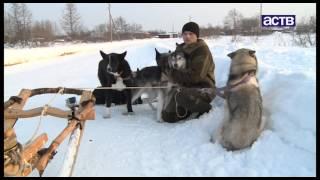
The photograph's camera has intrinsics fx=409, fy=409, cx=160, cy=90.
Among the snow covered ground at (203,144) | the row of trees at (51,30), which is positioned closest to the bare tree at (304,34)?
the snow covered ground at (203,144)

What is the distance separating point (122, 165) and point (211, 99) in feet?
6.07

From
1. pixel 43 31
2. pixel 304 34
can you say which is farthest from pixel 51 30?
pixel 304 34

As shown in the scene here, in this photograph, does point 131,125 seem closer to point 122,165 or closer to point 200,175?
point 122,165

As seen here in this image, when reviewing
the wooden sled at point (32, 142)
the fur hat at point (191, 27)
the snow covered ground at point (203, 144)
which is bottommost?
the snow covered ground at point (203, 144)

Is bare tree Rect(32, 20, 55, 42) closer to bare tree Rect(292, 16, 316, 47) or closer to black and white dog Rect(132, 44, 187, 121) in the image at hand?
bare tree Rect(292, 16, 316, 47)

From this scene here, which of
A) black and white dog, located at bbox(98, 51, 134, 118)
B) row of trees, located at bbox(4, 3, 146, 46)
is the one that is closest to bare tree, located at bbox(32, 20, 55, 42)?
row of trees, located at bbox(4, 3, 146, 46)

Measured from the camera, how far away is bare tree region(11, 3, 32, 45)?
50.2m

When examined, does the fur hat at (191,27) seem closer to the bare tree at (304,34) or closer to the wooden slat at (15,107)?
the wooden slat at (15,107)

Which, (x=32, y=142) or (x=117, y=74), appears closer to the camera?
(x=32, y=142)

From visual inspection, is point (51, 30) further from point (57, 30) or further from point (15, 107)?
point (15, 107)

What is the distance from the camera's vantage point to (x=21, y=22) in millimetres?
52500

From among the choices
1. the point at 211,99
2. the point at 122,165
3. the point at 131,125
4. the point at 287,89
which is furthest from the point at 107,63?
the point at 287,89

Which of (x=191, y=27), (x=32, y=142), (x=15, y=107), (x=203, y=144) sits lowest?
(x=203, y=144)

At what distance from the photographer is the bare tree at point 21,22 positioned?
50.2 meters
